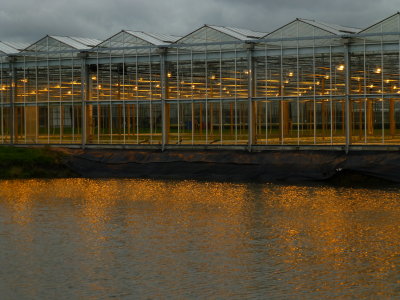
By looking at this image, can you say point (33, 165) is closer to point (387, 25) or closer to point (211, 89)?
point (211, 89)

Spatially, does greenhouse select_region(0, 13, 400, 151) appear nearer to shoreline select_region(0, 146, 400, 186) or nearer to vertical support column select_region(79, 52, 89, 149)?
vertical support column select_region(79, 52, 89, 149)

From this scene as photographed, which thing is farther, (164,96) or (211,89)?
(164,96)

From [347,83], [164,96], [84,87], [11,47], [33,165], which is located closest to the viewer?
[347,83]

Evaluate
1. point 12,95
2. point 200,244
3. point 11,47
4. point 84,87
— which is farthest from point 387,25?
point 11,47

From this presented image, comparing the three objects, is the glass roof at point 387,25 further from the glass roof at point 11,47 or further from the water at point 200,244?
the glass roof at point 11,47

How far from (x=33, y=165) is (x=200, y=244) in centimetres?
3075

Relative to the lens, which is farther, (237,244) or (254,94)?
(254,94)

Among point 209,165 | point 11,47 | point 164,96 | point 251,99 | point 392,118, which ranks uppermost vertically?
point 11,47

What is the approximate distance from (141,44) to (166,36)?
3.70 m

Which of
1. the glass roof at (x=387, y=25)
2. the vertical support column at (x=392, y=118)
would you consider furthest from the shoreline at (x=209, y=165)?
the glass roof at (x=387, y=25)

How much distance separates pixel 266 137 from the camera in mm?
55438

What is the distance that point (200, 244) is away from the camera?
26.4 meters

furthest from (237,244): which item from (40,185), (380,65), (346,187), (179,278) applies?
(380,65)

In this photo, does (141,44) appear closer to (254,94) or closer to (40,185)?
(254,94)
